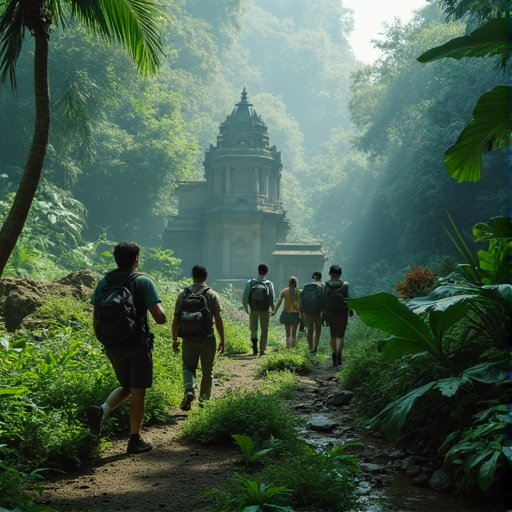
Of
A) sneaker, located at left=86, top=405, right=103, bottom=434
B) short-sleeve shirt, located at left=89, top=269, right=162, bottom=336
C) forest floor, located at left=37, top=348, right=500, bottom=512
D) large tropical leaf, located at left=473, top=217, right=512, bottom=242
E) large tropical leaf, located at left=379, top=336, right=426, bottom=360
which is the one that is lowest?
forest floor, located at left=37, top=348, right=500, bottom=512

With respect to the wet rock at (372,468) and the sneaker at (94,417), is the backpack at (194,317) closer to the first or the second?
the sneaker at (94,417)

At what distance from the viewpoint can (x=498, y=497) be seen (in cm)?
405

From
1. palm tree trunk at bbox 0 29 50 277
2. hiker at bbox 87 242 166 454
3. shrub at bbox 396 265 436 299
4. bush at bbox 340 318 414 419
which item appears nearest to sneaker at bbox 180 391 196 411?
hiker at bbox 87 242 166 454

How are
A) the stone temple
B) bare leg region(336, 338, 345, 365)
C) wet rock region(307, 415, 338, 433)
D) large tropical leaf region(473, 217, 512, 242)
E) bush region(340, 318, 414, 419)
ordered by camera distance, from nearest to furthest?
large tropical leaf region(473, 217, 512, 242), bush region(340, 318, 414, 419), wet rock region(307, 415, 338, 433), bare leg region(336, 338, 345, 365), the stone temple

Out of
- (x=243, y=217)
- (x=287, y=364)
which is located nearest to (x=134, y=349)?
(x=287, y=364)

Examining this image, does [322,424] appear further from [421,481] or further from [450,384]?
[450,384]

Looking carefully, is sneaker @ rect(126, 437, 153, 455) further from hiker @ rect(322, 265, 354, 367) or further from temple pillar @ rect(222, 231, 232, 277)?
temple pillar @ rect(222, 231, 232, 277)

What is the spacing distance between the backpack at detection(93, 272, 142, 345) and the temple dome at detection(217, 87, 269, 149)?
3339cm

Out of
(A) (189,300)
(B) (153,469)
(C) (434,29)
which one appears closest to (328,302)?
(A) (189,300)

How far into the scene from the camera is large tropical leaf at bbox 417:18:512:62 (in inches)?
196

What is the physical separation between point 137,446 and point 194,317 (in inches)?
64.2

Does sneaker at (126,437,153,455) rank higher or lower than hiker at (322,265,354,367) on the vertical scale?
lower

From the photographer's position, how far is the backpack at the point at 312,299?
38.2 ft

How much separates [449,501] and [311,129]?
355ft
